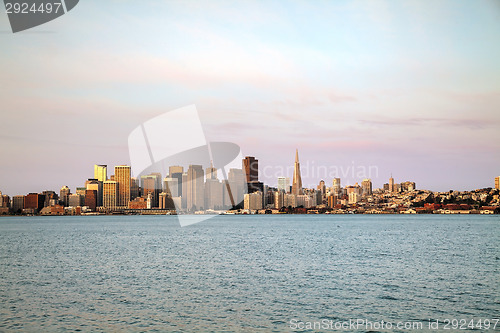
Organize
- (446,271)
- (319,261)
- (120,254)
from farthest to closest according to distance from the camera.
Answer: (120,254) < (319,261) < (446,271)

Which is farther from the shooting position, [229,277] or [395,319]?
[229,277]

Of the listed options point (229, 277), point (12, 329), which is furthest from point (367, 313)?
point (12, 329)

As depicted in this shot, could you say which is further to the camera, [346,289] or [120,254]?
[120,254]

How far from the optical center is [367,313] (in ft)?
85.2

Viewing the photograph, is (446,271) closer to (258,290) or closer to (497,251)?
(258,290)

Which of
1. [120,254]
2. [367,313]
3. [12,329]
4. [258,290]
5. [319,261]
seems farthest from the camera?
[120,254]

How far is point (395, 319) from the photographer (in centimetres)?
2470

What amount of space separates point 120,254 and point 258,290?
101 feet

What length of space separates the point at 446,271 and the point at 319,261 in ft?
41.4

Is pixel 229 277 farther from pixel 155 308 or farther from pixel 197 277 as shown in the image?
pixel 155 308

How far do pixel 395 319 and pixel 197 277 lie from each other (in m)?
18.4

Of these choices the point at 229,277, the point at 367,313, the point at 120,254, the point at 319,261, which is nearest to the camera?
the point at 367,313

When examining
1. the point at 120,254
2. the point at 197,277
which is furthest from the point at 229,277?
the point at 120,254

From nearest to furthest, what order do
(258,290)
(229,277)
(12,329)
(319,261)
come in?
1. (12,329)
2. (258,290)
3. (229,277)
4. (319,261)
